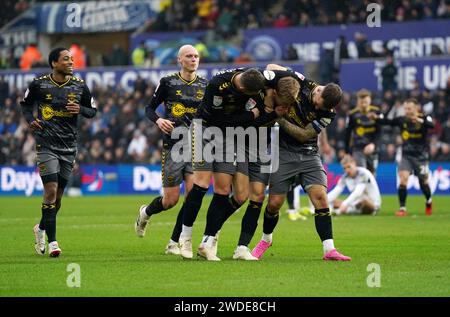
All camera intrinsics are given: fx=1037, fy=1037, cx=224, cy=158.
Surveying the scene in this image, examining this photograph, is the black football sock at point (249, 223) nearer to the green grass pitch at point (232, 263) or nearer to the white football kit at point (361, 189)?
the green grass pitch at point (232, 263)

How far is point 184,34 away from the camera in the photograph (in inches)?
1452

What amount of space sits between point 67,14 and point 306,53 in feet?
31.9

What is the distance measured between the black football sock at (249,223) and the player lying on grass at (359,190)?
31.6 ft

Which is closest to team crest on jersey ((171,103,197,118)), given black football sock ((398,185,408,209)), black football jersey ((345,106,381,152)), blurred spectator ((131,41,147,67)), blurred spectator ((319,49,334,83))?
black football jersey ((345,106,381,152))

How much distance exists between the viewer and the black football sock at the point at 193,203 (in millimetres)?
12273

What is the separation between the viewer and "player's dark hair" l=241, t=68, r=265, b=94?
36.7 ft

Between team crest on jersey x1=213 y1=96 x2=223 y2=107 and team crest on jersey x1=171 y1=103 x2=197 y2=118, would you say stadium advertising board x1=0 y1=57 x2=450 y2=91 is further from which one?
team crest on jersey x1=213 y1=96 x2=223 y2=107

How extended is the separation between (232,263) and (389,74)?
19.2 m

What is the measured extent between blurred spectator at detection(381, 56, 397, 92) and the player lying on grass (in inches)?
329

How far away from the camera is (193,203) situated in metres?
12.3

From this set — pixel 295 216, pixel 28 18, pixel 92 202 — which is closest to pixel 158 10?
pixel 28 18
